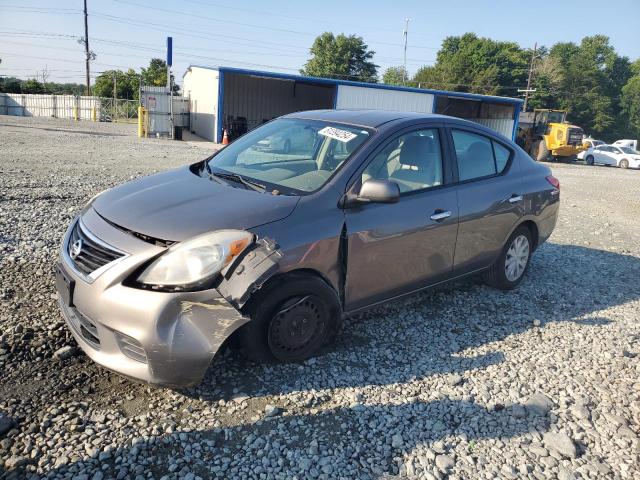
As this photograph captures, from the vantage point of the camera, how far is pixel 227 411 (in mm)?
2869

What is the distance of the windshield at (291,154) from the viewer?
3.60m

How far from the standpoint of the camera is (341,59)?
72.1 meters

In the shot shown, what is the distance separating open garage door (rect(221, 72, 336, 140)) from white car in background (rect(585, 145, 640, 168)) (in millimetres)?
18531

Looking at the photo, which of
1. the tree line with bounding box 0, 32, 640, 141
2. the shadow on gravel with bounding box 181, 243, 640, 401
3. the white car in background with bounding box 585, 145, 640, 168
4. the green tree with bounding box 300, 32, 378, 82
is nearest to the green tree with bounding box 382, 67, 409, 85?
the tree line with bounding box 0, 32, 640, 141

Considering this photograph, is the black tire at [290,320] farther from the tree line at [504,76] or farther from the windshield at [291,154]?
the tree line at [504,76]

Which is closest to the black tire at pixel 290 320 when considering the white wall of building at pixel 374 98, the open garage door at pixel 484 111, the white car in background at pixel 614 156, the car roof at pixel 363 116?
the car roof at pixel 363 116

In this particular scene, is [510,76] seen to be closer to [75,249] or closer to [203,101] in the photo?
[203,101]

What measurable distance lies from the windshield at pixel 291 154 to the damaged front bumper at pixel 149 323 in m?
1.08

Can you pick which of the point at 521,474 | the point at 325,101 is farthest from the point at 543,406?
the point at 325,101

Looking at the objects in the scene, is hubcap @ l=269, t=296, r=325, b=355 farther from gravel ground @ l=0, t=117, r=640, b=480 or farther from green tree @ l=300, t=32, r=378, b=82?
green tree @ l=300, t=32, r=378, b=82

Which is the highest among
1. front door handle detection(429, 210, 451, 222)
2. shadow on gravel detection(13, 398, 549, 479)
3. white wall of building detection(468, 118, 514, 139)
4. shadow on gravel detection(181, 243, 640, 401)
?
white wall of building detection(468, 118, 514, 139)

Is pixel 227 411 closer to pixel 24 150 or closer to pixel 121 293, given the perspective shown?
pixel 121 293

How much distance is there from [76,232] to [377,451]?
2.31 meters

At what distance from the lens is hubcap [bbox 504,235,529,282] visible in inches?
197
